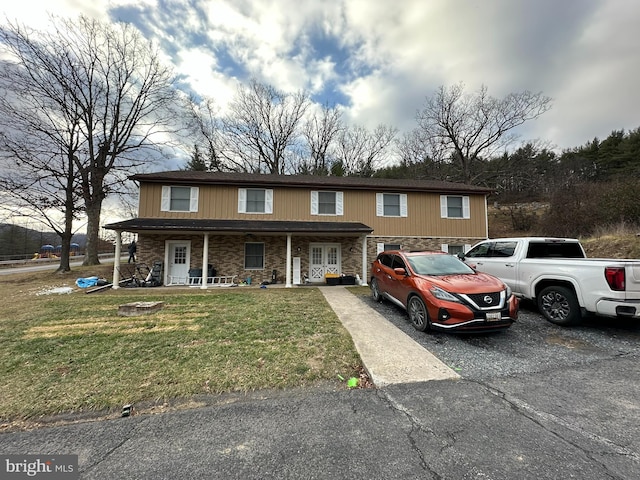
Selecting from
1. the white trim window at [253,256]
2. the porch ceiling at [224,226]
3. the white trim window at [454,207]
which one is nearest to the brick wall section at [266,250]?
the white trim window at [253,256]

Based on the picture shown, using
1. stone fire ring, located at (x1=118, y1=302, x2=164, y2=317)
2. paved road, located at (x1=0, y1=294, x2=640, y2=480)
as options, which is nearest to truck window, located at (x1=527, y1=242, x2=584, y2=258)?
paved road, located at (x1=0, y1=294, x2=640, y2=480)

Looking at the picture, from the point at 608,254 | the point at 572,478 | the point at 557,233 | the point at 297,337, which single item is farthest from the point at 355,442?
the point at 557,233

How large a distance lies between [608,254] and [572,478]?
42.5 feet

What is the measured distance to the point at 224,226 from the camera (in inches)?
437

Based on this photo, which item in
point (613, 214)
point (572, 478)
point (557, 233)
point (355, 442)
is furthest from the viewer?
point (557, 233)

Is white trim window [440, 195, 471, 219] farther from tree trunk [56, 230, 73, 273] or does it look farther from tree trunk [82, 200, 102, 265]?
tree trunk [56, 230, 73, 273]

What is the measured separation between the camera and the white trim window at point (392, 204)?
45.4ft

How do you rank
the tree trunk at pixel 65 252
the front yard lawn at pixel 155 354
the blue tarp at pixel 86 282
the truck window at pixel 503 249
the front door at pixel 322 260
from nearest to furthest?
the front yard lawn at pixel 155 354 < the truck window at pixel 503 249 < the blue tarp at pixel 86 282 < the front door at pixel 322 260 < the tree trunk at pixel 65 252

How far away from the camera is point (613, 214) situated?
13383 millimetres

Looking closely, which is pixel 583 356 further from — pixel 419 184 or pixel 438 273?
pixel 419 184

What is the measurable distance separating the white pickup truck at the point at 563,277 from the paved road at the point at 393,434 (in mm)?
1517

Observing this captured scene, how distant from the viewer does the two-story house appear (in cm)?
1213

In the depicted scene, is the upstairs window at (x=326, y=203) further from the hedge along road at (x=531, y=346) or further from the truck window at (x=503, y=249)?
the hedge along road at (x=531, y=346)

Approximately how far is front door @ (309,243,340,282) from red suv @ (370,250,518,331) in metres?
7.09
